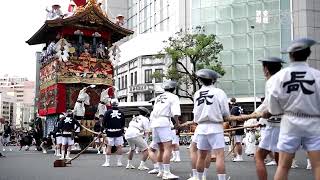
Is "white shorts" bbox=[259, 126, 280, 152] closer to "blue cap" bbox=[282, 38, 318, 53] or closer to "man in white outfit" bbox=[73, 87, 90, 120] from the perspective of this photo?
"blue cap" bbox=[282, 38, 318, 53]

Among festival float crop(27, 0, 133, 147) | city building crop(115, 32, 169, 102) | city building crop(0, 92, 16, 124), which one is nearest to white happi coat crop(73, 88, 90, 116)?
festival float crop(27, 0, 133, 147)

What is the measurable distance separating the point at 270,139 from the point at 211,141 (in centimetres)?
98

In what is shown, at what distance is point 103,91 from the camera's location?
75.6ft

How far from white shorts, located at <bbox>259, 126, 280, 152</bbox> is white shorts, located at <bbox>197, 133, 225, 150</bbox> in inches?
27.0

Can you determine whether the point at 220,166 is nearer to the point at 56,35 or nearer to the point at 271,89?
the point at 271,89

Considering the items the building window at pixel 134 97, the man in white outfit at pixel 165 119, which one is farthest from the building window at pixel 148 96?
the man in white outfit at pixel 165 119

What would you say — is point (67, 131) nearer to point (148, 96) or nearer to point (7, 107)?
point (148, 96)

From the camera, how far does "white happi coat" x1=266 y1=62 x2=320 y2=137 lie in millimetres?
5172

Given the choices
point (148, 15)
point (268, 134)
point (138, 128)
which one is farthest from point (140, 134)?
point (148, 15)

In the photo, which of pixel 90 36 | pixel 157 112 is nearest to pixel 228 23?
pixel 90 36

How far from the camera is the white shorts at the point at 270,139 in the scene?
7.11 m

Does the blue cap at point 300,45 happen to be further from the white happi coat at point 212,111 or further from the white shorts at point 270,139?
the white happi coat at point 212,111

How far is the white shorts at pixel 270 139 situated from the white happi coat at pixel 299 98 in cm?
180

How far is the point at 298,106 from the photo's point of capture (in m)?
5.20
